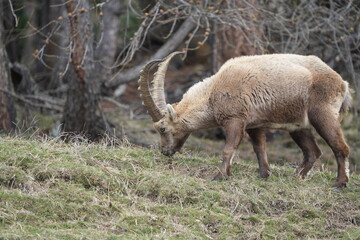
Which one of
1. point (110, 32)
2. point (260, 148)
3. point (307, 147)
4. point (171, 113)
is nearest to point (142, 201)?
point (171, 113)

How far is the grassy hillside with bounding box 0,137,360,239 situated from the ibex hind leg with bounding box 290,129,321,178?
742 mm

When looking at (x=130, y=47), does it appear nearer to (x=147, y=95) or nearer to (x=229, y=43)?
(x=147, y=95)

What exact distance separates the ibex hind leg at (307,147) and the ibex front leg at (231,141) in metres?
1.15

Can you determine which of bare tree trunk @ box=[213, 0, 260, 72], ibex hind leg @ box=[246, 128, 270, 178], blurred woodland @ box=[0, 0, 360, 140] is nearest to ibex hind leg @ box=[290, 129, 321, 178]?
ibex hind leg @ box=[246, 128, 270, 178]

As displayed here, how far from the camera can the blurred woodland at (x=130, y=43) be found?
11680 millimetres

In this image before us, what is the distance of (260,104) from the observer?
31.1ft

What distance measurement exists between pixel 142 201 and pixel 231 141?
207 centimetres

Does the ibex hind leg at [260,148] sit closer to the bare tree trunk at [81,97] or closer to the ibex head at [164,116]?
the ibex head at [164,116]

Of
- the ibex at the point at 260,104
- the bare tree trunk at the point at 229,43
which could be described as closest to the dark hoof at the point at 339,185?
the ibex at the point at 260,104

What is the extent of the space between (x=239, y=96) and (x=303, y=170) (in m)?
1.49

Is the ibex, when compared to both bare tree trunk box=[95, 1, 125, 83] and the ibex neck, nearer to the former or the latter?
the ibex neck

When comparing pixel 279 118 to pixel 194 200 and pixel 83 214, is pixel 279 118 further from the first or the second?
pixel 83 214

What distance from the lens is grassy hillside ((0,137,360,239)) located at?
694cm

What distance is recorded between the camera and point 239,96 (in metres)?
9.41
